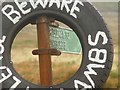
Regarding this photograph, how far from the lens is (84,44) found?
2.80 metres

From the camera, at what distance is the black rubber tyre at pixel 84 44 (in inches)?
108

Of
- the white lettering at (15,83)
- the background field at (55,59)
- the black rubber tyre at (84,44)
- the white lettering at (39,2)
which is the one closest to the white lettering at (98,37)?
the black rubber tyre at (84,44)

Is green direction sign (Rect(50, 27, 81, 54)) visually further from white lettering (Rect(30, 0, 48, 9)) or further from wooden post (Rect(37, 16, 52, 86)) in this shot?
white lettering (Rect(30, 0, 48, 9))

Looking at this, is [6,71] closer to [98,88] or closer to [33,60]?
[98,88]

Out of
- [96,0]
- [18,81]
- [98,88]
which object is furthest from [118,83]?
[18,81]

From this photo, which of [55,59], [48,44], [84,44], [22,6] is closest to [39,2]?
[22,6]

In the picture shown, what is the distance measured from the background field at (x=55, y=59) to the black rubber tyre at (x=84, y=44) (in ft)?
3.13

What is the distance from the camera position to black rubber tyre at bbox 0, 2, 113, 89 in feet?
8.99

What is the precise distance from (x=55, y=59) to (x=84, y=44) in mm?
1158

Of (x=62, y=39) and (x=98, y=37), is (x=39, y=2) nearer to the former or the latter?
(x=62, y=39)

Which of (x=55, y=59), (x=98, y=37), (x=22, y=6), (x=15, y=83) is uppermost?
(x=22, y=6)

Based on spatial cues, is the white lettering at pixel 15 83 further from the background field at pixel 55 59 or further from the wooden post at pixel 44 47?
the background field at pixel 55 59

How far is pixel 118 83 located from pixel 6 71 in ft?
4.28

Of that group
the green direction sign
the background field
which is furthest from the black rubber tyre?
the background field
